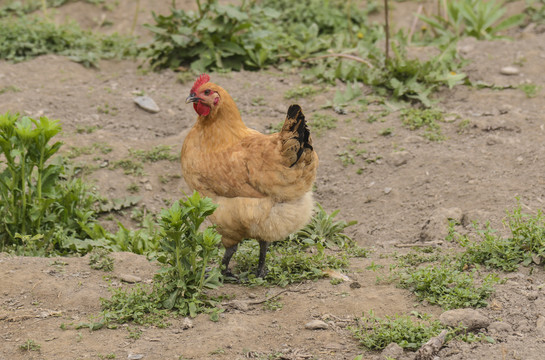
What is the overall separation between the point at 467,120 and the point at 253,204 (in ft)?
11.7

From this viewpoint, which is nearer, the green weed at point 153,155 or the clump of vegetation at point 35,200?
the clump of vegetation at point 35,200

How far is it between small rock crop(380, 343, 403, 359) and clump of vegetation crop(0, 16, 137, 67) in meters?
6.89

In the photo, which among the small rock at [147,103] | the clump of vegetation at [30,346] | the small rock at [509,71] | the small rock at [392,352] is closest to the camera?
the small rock at [392,352]

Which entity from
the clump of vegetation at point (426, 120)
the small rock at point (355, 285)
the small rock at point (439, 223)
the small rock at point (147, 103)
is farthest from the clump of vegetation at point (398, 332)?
the small rock at point (147, 103)

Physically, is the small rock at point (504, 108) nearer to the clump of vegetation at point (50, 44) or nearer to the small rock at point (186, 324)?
the small rock at point (186, 324)

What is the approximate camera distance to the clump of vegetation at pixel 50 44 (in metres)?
9.25

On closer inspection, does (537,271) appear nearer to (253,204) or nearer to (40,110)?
(253,204)

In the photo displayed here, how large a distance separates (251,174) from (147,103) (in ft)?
12.2

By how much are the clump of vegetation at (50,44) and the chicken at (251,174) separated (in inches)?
A: 188

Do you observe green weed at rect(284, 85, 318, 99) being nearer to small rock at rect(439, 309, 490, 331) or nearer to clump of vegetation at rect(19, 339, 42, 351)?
small rock at rect(439, 309, 490, 331)

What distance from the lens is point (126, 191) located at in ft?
22.1

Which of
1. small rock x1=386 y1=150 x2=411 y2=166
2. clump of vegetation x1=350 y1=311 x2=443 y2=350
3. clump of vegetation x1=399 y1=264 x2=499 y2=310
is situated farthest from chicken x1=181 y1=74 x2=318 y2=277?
small rock x1=386 y1=150 x2=411 y2=166

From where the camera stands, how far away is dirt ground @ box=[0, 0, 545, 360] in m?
4.02

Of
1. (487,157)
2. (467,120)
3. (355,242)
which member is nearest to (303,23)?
(467,120)
